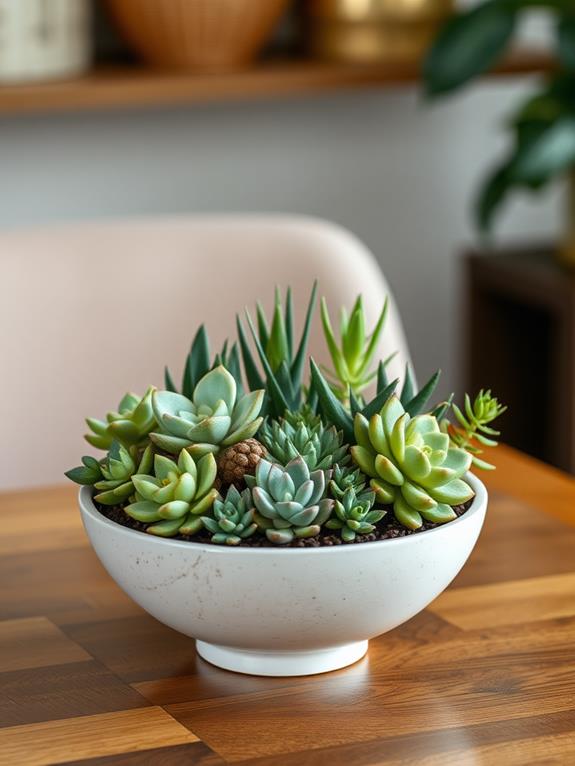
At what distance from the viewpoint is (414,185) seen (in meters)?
2.51

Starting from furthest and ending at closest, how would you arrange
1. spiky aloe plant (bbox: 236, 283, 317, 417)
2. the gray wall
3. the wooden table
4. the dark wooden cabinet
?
the gray wall < the dark wooden cabinet < spiky aloe plant (bbox: 236, 283, 317, 417) < the wooden table

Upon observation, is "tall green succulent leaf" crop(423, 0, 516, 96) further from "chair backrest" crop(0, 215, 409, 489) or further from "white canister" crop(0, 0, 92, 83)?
"chair backrest" crop(0, 215, 409, 489)

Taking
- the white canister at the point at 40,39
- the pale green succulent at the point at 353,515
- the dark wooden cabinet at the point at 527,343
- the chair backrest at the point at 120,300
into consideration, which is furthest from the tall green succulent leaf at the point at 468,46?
the pale green succulent at the point at 353,515

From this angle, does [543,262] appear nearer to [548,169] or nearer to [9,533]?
[548,169]

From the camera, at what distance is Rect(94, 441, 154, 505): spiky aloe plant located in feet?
2.37

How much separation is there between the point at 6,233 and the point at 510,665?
0.76m

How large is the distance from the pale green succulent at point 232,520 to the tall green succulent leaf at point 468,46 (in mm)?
1460

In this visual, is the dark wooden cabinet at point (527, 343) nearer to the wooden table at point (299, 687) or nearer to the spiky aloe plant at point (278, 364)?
the wooden table at point (299, 687)

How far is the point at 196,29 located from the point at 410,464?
149 cm

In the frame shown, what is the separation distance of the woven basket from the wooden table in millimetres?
1277

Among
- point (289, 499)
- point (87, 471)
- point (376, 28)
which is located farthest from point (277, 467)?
point (376, 28)

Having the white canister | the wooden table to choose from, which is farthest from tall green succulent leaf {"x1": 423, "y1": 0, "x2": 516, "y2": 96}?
the wooden table

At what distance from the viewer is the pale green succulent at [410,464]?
27.2 inches

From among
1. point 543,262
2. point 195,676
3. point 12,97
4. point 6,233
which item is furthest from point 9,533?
point 543,262
